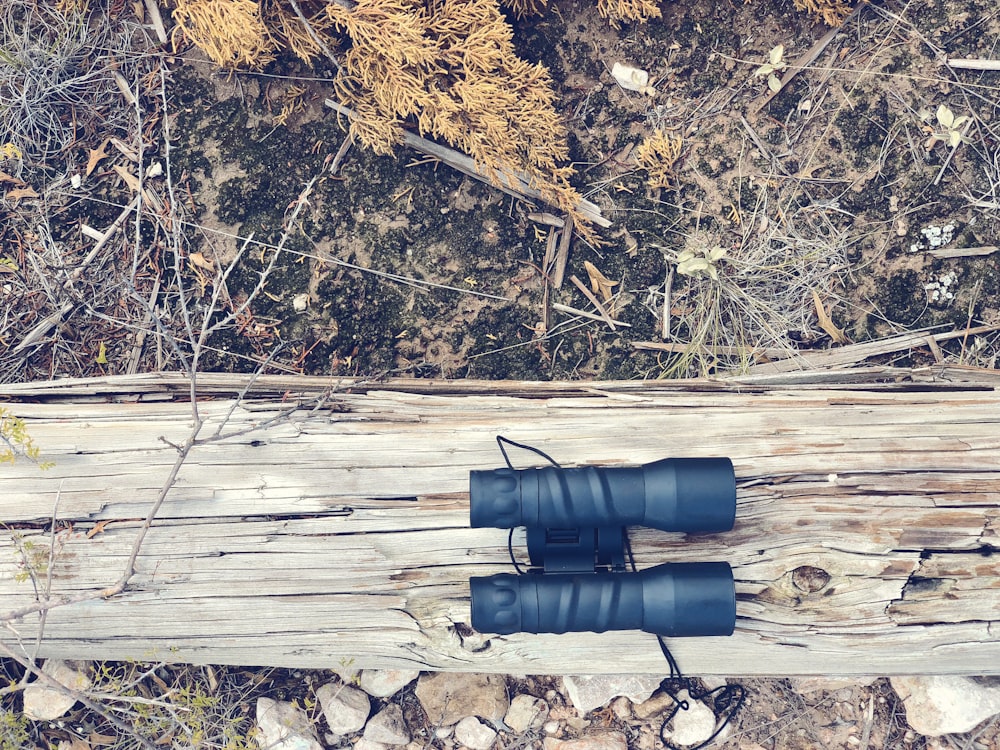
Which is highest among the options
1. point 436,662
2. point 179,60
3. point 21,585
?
point 179,60

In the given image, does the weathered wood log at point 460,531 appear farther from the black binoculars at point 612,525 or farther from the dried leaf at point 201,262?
the dried leaf at point 201,262

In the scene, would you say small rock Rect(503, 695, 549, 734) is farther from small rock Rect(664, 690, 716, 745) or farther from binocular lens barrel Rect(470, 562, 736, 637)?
binocular lens barrel Rect(470, 562, 736, 637)

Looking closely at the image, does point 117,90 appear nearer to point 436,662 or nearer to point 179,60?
point 179,60

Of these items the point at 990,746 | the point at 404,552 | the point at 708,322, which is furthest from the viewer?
the point at 708,322

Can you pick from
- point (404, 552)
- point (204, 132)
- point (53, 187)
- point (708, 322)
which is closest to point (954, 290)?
point (708, 322)

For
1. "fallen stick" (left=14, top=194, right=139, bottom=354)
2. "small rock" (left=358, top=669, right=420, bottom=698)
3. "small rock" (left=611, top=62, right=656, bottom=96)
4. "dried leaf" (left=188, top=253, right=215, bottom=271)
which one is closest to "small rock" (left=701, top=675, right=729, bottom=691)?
"small rock" (left=358, top=669, right=420, bottom=698)

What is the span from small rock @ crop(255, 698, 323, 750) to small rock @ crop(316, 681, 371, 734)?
112 millimetres

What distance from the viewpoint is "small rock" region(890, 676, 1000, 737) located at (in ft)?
10.1

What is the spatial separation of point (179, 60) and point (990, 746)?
4865 mm

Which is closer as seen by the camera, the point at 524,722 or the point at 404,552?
the point at 404,552

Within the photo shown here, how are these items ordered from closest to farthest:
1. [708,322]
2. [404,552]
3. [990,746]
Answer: [404,552] → [990,746] → [708,322]

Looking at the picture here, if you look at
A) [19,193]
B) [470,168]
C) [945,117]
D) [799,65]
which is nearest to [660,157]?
[799,65]

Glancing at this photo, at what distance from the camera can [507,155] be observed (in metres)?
3.23

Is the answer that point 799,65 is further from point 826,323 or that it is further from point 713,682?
point 713,682
